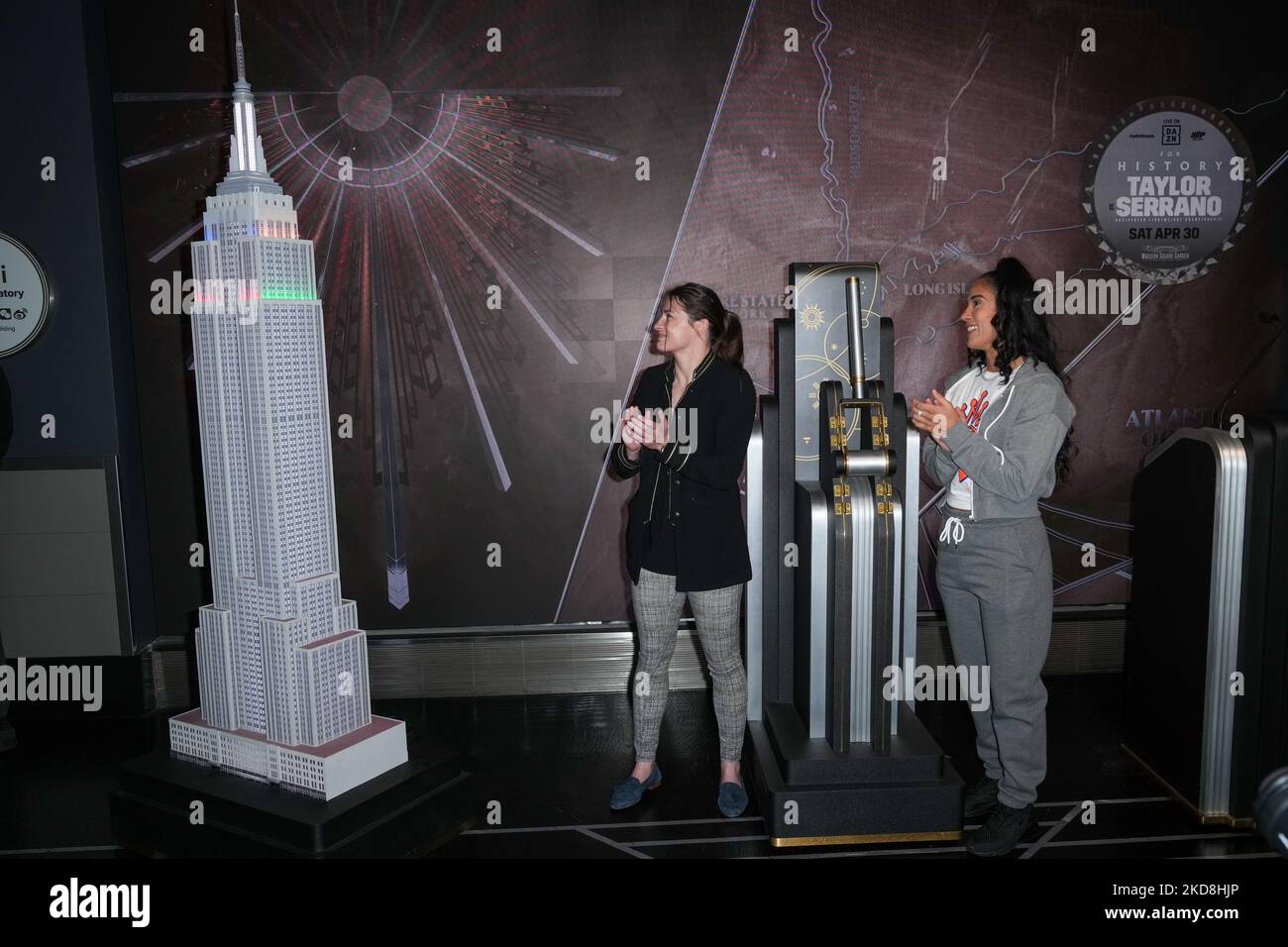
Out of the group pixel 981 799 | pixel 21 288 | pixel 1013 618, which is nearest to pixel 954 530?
pixel 1013 618

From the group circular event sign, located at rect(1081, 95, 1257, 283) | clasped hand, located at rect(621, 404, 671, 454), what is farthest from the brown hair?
circular event sign, located at rect(1081, 95, 1257, 283)

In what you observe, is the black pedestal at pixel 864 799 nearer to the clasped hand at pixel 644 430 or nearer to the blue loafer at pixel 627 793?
the blue loafer at pixel 627 793

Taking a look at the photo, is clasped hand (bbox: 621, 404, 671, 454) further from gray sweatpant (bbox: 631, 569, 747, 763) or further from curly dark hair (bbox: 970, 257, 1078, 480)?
curly dark hair (bbox: 970, 257, 1078, 480)

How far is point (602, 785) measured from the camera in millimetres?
3312

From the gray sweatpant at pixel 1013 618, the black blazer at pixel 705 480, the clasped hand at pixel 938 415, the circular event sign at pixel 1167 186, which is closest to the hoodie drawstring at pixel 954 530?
the gray sweatpant at pixel 1013 618

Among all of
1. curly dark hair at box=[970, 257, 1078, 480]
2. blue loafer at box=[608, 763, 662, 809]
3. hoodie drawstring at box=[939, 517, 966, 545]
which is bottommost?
blue loafer at box=[608, 763, 662, 809]

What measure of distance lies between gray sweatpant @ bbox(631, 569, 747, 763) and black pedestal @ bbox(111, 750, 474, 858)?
68 cm

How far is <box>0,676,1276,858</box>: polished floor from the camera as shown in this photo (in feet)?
9.33

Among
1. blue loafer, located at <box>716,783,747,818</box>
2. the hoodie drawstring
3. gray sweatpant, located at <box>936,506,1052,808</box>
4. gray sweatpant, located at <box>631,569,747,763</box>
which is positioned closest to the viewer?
gray sweatpant, located at <box>936,506,1052,808</box>

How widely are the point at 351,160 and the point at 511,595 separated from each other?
81.0 inches

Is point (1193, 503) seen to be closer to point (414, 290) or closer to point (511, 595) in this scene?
point (511, 595)

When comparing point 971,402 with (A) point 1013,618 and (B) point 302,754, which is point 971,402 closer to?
(A) point 1013,618

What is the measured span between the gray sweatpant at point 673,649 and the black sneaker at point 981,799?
750 mm

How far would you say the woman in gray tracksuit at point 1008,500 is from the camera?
8.49ft
